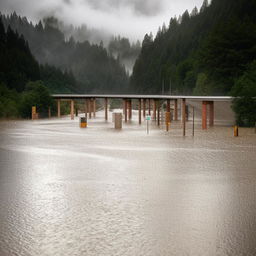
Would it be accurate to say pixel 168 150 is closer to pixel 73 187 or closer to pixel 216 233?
pixel 73 187

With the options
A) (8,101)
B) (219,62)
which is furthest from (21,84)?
(219,62)

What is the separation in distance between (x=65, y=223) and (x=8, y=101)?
75.1m

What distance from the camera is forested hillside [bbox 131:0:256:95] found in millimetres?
76250

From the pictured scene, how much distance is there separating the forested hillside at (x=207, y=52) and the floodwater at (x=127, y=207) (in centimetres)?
4966

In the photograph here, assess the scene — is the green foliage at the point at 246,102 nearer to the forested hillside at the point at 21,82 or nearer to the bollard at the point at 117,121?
the bollard at the point at 117,121

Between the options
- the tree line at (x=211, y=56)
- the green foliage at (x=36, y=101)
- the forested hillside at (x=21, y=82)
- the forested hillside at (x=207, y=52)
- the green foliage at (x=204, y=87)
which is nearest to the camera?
the tree line at (x=211, y=56)

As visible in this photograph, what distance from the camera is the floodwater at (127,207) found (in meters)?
7.49

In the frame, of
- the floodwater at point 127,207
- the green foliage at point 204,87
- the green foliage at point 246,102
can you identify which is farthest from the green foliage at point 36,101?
the floodwater at point 127,207

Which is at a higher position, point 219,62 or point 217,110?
point 219,62

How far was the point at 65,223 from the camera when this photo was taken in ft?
29.1

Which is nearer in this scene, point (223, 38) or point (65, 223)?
point (65, 223)

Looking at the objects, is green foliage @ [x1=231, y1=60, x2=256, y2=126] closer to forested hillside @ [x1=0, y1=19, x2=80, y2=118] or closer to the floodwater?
the floodwater

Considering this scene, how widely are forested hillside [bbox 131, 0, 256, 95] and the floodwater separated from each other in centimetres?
4966

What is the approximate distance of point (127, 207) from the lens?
10367 millimetres
